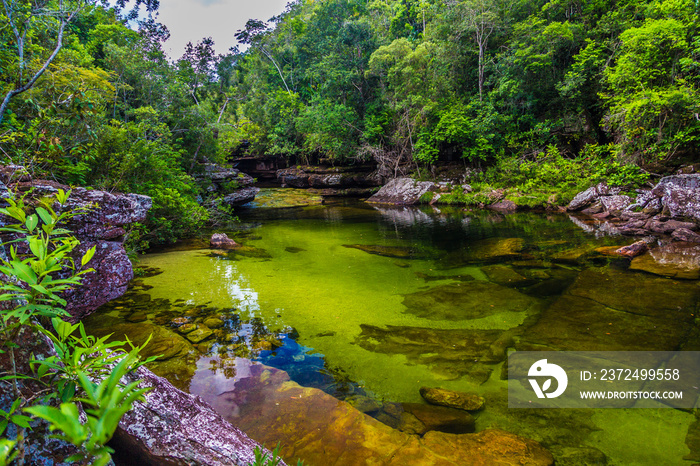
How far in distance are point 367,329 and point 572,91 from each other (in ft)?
56.0

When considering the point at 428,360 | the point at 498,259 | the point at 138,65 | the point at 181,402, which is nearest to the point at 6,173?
the point at 181,402

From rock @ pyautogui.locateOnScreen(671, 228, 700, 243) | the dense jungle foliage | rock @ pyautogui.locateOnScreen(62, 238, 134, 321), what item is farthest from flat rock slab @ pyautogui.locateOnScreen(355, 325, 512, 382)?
rock @ pyautogui.locateOnScreen(671, 228, 700, 243)

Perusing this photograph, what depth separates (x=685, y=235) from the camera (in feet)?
22.0

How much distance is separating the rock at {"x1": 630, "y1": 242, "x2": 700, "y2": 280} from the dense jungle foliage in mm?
5595

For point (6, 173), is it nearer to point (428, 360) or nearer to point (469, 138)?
point (428, 360)

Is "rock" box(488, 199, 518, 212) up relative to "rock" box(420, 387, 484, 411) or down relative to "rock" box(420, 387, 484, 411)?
up

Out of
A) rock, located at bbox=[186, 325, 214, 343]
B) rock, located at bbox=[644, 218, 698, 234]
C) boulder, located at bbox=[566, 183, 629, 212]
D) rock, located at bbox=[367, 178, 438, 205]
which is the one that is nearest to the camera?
rock, located at bbox=[186, 325, 214, 343]

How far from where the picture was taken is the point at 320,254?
296 inches

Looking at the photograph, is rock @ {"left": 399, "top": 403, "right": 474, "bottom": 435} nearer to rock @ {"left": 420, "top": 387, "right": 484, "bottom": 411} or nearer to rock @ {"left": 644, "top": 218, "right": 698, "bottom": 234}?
rock @ {"left": 420, "top": 387, "right": 484, "bottom": 411}

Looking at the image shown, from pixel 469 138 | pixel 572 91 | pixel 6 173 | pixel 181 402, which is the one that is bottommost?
pixel 181 402

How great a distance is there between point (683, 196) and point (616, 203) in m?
2.87

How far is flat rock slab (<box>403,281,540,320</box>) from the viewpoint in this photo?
425 centimetres

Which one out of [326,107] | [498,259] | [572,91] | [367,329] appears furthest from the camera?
[326,107]

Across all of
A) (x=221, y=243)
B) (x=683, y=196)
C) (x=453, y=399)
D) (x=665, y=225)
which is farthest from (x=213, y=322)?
(x=683, y=196)
